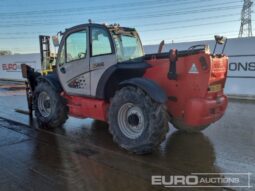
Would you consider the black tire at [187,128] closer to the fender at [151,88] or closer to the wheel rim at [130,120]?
the wheel rim at [130,120]

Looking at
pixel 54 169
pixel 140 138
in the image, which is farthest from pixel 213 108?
pixel 54 169

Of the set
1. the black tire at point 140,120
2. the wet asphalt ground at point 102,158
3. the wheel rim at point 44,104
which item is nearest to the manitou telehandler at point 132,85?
the black tire at point 140,120

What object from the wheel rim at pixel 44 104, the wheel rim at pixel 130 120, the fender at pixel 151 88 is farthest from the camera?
the wheel rim at pixel 44 104

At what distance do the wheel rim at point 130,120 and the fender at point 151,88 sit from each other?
42cm

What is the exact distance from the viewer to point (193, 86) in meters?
4.70

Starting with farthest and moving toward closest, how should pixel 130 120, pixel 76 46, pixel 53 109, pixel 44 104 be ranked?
1. pixel 44 104
2. pixel 53 109
3. pixel 76 46
4. pixel 130 120

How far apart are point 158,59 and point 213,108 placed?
4.29 ft

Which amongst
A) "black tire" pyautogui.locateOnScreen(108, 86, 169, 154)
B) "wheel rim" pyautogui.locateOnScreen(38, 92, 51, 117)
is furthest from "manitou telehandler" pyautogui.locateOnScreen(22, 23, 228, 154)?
"wheel rim" pyautogui.locateOnScreen(38, 92, 51, 117)

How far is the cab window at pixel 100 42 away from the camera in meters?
5.49

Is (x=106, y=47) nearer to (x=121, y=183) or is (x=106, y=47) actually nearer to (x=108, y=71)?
(x=108, y=71)

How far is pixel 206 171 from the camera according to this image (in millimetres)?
4148

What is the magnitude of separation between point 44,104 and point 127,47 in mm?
2715

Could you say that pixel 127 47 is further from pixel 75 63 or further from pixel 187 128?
pixel 187 128

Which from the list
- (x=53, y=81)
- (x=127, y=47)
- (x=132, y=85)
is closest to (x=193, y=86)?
(x=132, y=85)
